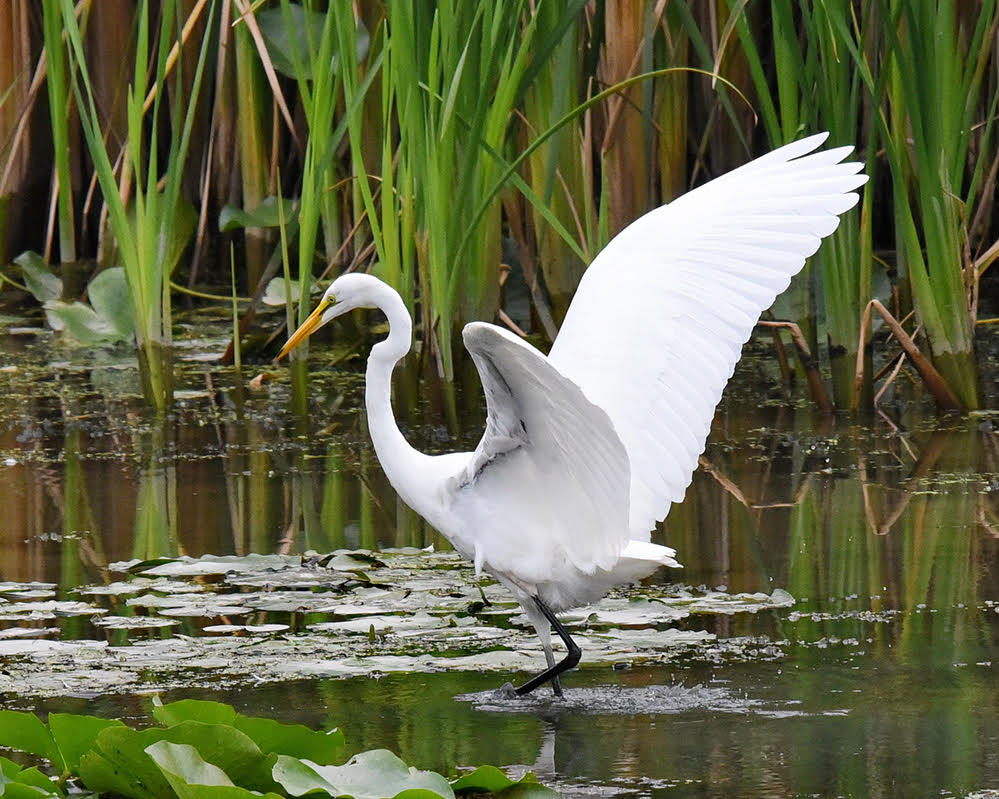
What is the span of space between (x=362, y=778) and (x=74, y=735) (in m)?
0.50

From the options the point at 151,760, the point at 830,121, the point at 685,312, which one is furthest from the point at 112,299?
the point at 151,760

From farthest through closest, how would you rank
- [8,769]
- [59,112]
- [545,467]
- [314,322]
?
[59,112]
[314,322]
[545,467]
[8,769]

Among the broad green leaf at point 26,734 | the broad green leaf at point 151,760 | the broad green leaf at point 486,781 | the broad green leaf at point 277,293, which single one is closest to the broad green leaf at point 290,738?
the broad green leaf at point 151,760

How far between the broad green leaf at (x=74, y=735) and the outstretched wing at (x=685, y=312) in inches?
60.6

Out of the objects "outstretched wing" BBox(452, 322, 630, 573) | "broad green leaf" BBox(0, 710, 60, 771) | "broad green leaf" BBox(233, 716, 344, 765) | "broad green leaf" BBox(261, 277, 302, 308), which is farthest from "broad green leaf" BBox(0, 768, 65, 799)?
"broad green leaf" BBox(261, 277, 302, 308)

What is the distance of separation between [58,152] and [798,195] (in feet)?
13.0

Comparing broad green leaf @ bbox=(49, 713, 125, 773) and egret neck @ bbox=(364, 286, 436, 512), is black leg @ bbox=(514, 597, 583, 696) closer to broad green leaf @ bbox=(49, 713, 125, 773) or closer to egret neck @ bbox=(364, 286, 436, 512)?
egret neck @ bbox=(364, 286, 436, 512)

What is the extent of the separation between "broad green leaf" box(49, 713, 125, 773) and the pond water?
596mm

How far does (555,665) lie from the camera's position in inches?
158

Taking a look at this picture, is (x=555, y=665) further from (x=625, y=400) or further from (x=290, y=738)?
(x=290, y=738)

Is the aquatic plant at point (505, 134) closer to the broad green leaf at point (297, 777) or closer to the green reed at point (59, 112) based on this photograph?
the green reed at point (59, 112)

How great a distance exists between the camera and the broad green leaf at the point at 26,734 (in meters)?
2.98

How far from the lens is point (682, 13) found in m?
6.15

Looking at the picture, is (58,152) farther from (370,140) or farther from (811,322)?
A: (811,322)
